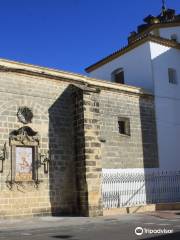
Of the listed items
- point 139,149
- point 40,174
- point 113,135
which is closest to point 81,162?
point 40,174

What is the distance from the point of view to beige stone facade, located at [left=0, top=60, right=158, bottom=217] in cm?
1384

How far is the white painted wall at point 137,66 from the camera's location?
19.8 metres

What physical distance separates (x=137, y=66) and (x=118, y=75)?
1.79 metres

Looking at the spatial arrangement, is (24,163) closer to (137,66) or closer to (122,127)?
(122,127)

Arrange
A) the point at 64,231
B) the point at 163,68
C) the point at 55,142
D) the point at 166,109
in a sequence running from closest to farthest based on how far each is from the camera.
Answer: the point at 64,231 < the point at 55,142 < the point at 166,109 < the point at 163,68

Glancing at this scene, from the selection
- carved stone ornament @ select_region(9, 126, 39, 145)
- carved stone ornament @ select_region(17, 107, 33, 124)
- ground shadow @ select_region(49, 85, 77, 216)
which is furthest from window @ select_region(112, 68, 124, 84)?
carved stone ornament @ select_region(9, 126, 39, 145)

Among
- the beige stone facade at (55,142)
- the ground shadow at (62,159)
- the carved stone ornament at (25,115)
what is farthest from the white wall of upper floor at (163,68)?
the carved stone ornament at (25,115)

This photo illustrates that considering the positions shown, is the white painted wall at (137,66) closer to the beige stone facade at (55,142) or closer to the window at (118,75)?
the window at (118,75)

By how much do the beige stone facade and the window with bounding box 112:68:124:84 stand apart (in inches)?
197

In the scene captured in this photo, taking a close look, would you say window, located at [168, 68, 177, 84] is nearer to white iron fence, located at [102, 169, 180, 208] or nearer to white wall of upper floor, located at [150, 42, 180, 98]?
white wall of upper floor, located at [150, 42, 180, 98]

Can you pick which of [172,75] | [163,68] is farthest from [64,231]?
[172,75]

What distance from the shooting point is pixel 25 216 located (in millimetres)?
13758

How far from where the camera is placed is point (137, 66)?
20406 millimetres

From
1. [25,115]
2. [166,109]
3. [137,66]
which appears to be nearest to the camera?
[25,115]
